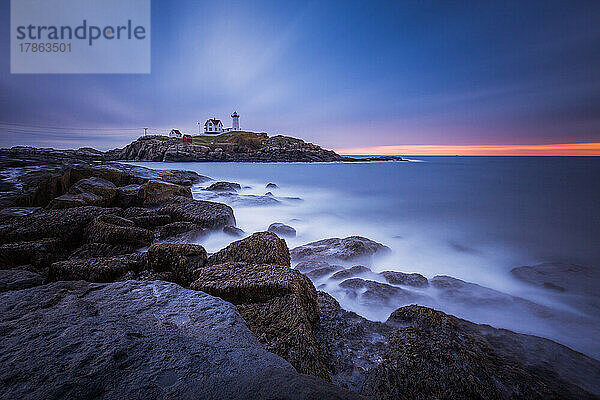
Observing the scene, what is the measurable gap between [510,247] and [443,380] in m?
8.88

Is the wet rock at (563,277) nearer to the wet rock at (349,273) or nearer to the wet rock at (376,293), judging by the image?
the wet rock at (376,293)

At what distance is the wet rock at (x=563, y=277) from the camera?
5730 mm

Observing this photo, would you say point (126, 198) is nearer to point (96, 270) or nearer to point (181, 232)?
point (181, 232)

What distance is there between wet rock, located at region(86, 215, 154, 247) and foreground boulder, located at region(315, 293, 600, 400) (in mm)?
4004

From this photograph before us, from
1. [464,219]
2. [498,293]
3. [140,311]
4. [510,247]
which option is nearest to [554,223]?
[464,219]

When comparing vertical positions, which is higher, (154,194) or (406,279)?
(154,194)

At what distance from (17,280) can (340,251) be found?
5.84m

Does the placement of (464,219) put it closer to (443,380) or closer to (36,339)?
(443,380)

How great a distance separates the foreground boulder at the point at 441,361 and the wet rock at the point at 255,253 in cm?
105

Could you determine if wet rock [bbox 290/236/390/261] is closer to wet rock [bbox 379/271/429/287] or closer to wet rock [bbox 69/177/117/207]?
wet rock [bbox 379/271/429/287]

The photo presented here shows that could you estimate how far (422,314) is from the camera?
134 inches

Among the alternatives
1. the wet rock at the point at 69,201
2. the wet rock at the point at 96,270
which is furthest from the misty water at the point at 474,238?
the wet rock at the point at 69,201

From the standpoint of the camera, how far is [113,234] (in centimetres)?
477

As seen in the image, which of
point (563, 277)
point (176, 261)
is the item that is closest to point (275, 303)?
point (176, 261)
